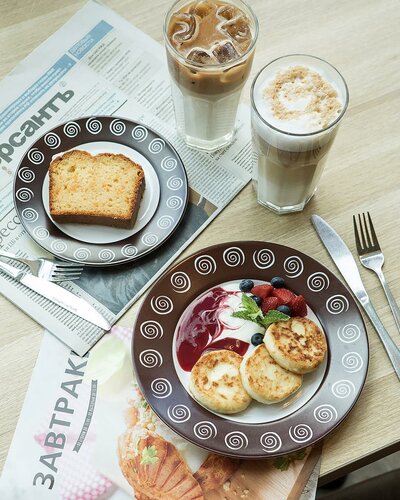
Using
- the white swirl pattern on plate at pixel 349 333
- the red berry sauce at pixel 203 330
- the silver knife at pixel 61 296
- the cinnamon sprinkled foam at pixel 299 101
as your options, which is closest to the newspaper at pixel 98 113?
the silver knife at pixel 61 296

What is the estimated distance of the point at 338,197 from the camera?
4.13ft

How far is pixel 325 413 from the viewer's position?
1028mm

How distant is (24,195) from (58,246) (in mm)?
128

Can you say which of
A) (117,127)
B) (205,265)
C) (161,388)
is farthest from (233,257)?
(117,127)

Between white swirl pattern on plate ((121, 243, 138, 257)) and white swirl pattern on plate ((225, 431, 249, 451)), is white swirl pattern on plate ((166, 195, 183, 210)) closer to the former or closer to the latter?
white swirl pattern on plate ((121, 243, 138, 257))

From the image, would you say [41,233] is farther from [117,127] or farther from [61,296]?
[117,127]

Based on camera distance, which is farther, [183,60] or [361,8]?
[361,8]

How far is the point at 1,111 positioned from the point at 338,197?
0.71 metres

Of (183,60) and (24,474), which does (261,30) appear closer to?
(183,60)

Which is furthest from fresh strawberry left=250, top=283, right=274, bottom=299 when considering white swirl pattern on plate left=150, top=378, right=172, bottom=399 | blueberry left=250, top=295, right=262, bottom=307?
white swirl pattern on plate left=150, top=378, right=172, bottom=399

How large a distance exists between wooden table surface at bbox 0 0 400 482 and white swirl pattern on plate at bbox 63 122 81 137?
25cm

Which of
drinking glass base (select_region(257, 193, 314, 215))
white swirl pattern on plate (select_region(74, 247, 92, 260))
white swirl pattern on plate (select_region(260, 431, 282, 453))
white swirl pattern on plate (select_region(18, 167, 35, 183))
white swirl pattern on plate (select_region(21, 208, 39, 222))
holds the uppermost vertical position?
white swirl pattern on plate (select_region(18, 167, 35, 183))

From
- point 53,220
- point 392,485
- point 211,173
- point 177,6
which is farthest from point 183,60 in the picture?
point 392,485

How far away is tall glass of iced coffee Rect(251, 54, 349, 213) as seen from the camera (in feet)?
3.56
